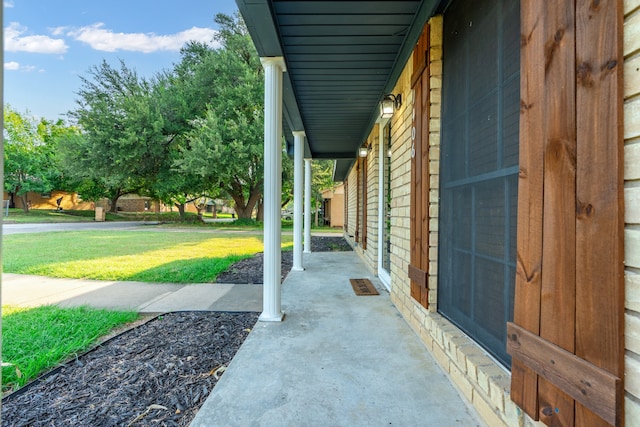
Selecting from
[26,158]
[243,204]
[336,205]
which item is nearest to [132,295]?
[336,205]

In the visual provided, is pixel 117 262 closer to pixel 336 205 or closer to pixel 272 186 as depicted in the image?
pixel 272 186

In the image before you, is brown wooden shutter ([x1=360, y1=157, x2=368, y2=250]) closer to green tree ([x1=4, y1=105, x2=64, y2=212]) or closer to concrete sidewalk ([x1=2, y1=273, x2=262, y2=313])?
concrete sidewalk ([x1=2, y1=273, x2=262, y2=313])

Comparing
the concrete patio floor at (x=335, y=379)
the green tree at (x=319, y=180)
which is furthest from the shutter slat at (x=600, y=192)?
the green tree at (x=319, y=180)

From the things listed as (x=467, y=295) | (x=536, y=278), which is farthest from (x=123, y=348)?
(x=536, y=278)

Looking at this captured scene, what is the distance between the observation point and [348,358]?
2363 mm

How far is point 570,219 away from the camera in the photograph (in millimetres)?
1098

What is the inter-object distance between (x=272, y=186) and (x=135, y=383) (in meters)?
1.90

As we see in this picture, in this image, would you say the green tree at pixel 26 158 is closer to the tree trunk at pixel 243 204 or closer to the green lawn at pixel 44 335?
the tree trunk at pixel 243 204

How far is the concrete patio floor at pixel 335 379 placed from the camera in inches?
67.8

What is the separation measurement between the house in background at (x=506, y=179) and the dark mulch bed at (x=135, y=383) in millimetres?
814

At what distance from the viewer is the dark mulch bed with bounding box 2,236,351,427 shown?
1.75 metres

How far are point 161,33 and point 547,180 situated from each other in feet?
64.2

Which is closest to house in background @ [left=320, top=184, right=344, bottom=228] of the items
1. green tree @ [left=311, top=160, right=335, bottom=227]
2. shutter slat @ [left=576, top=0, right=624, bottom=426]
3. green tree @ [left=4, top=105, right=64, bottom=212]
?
green tree @ [left=311, top=160, right=335, bottom=227]

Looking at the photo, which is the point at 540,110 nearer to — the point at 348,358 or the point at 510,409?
the point at 510,409
